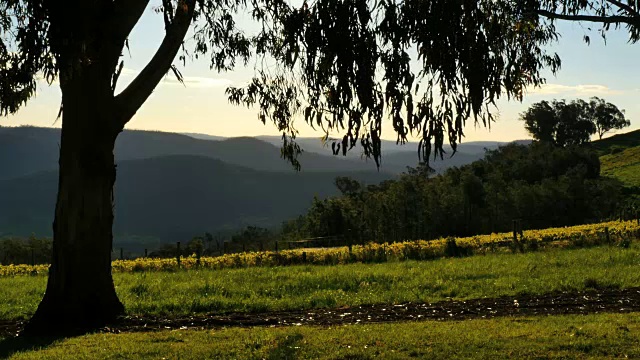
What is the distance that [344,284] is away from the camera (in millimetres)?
14836

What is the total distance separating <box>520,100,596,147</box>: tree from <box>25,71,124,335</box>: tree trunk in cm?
10652

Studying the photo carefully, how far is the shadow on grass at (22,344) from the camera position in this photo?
333 inches

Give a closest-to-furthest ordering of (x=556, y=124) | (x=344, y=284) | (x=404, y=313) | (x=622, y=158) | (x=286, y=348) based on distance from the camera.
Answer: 1. (x=286, y=348)
2. (x=404, y=313)
3. (x=344, y=284)
4. (x=622, y=158)
5. (x=556, y=124)

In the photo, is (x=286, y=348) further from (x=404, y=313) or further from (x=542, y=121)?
(x=542, y=121)

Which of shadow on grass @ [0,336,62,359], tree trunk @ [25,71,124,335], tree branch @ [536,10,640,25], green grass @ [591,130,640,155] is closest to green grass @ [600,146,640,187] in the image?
green grass @ [591,130,640,155]

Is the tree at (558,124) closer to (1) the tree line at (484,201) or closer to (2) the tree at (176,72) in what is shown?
(1) the tree line at (484,201)

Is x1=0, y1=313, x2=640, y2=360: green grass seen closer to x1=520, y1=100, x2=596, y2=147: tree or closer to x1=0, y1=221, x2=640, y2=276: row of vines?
x1=0, y1=221, x2=640, y2=276: row of vines

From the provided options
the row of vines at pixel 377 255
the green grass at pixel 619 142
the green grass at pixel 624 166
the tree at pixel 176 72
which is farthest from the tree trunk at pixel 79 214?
the green grass at pixel 619 142

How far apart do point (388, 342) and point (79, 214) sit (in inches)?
209

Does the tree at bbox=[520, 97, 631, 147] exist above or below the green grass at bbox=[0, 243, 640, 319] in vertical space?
above

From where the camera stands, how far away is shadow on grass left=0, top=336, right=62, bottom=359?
8454mm

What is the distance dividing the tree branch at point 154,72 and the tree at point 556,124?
105 m

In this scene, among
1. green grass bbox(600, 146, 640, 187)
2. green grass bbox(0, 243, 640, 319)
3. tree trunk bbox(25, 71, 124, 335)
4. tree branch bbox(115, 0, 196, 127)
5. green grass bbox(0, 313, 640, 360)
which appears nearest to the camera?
green grass bbox(0, 313, 640, 360)

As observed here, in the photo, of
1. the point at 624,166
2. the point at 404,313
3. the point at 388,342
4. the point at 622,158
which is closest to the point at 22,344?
the point at 388,342
